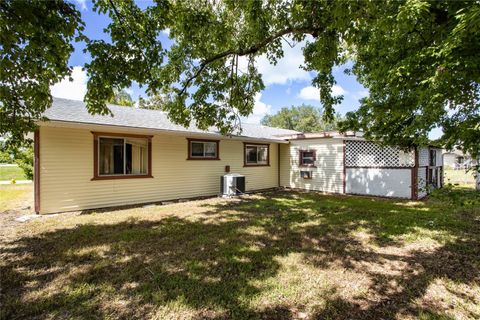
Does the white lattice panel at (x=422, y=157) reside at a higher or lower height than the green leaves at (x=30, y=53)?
lower

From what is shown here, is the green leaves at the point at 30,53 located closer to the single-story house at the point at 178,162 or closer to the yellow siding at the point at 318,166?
the single-story house at the point at 178,162

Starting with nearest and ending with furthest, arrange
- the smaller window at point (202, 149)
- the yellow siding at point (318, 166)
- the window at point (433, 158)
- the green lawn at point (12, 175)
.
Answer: the smaller window at point (202, 149) < the yellow siding at point (318, 166) < the window at point (433, 158) < the green lawn at point (12, 175)

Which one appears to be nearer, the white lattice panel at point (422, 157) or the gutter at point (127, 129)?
the gutter at point (127, 129)

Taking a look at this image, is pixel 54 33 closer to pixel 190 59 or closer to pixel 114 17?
pixel 114 17

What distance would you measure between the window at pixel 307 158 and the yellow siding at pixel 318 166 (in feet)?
0.59

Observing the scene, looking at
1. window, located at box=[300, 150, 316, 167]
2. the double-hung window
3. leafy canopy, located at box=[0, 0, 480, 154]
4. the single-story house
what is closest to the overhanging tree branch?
leafy canopy, located at box=[0, 0, 480, 154]

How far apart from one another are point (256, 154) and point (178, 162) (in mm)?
4499

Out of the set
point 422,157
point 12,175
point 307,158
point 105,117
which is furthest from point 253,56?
point 12,175

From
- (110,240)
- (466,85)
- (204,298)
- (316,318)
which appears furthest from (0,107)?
(466,85)

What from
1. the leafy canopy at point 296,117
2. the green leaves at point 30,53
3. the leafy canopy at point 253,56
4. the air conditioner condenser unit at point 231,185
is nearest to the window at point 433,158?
the leafy canopy at point 253,56

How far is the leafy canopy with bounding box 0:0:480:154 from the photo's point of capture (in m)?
3.13

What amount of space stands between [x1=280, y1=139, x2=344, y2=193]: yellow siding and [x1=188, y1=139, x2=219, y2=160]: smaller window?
460cm

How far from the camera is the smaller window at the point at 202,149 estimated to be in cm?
1031

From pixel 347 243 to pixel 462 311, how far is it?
2.16 m
